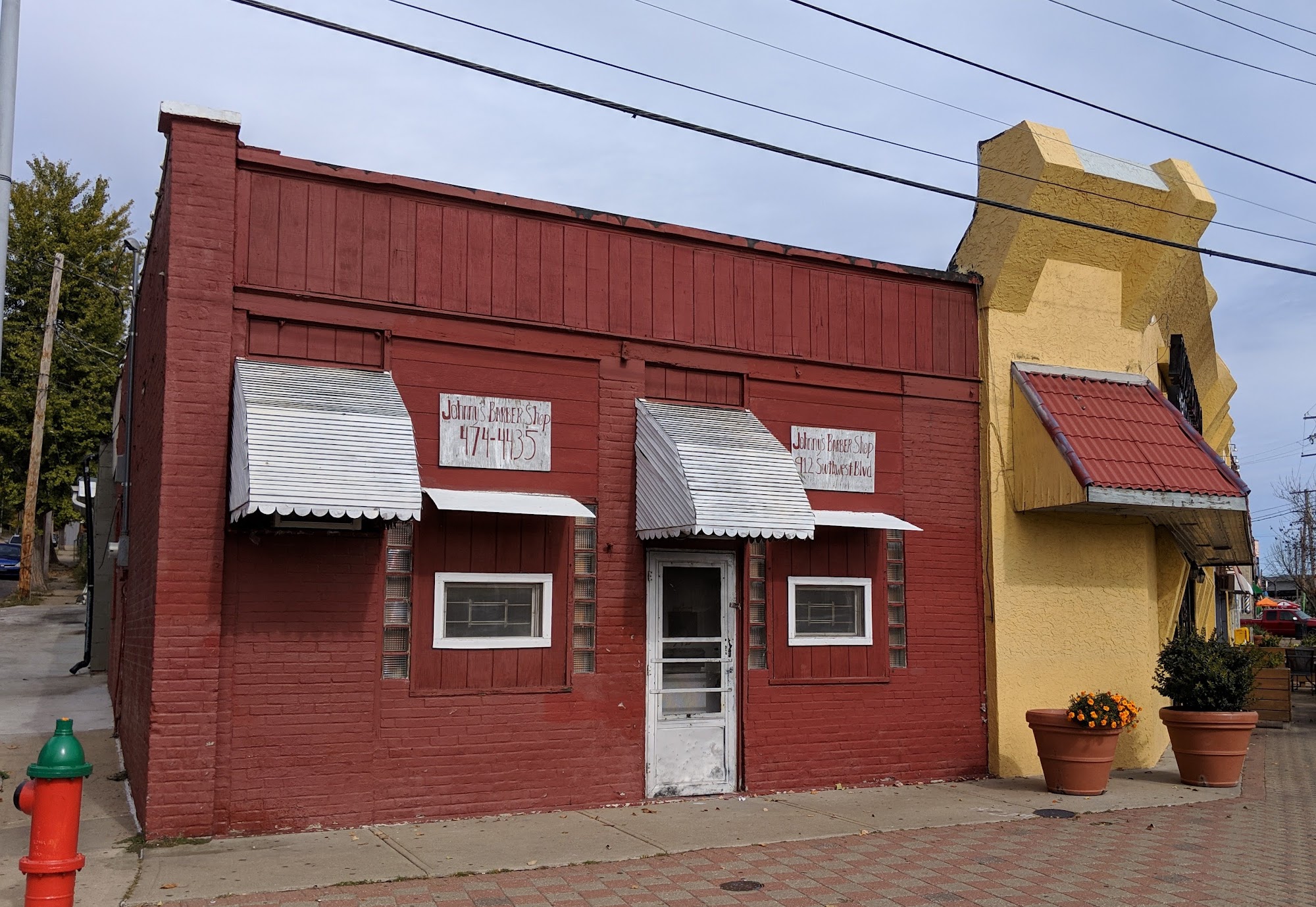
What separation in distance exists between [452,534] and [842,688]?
410cm

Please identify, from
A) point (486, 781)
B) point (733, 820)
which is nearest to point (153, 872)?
point (486, 781)

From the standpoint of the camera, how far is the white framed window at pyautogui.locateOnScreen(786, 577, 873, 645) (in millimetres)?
10719

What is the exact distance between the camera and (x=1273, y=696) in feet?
57.8

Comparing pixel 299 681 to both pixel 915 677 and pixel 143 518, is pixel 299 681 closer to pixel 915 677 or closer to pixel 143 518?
pixel 143 518

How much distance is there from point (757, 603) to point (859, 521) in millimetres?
1262

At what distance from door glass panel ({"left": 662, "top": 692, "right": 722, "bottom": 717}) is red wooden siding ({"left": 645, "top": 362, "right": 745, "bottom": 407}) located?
2.65 m

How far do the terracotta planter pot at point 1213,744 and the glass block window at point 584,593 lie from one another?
20.1ft

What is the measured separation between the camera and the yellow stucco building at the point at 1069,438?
11.6 meters

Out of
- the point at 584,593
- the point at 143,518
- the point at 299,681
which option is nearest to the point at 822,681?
the point at 584,593

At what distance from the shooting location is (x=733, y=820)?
29.8 feet

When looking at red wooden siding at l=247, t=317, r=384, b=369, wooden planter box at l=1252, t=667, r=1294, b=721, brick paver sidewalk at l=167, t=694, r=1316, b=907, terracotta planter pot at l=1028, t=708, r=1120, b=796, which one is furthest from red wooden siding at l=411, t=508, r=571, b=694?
wooden planter box at l=1252, t=667, r=1294, b=721

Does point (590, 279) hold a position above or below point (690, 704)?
above

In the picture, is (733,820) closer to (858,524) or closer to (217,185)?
(858,524)

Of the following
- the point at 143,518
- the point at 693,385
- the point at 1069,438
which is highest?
the point at 693,385
